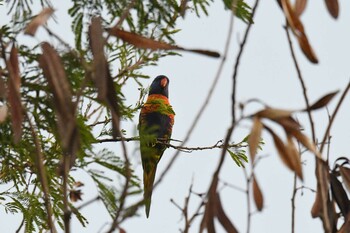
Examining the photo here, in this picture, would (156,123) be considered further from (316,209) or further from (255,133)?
(255,133)

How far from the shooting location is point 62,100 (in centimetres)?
92

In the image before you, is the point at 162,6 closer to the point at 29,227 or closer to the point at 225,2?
the point at 225,2

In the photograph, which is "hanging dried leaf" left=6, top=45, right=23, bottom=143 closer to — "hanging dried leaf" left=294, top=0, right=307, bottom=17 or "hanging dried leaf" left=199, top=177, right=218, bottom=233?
"hanging dried leaf" left=199, top=177, right=218, bottom=233

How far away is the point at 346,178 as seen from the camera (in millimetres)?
1271

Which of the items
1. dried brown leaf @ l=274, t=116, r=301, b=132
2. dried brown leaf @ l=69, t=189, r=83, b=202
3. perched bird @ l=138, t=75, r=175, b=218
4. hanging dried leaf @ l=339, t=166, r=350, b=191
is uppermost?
perched bird @ l=138, t=75, r=175, b=218

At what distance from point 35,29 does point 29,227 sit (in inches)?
29.7

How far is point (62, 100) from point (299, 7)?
429 mm

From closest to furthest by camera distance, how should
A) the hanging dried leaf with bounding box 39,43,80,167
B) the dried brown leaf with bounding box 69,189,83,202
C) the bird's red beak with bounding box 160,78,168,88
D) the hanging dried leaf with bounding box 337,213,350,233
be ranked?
the hanging dried leaf with bounding box 39,43,80,167, the hanging dried leaf with bounding box 337,213,350,233, the dried brown leaf with bounding box 69,189,83,202, the bird's red beak with bounding box 160,78,168,88

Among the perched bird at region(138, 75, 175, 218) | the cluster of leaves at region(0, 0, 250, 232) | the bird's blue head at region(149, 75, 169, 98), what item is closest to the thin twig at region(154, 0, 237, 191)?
the cluster of leaves at region(0, 0, 250, 232)

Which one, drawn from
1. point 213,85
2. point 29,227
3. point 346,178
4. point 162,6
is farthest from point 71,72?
point 29,227

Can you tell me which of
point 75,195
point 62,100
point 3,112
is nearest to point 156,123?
point 75,195

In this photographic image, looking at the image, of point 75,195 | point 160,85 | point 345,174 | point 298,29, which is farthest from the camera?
point 160,85

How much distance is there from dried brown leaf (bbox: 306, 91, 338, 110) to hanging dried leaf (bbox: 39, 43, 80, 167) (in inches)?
14.2

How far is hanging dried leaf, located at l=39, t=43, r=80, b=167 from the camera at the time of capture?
85 cm
